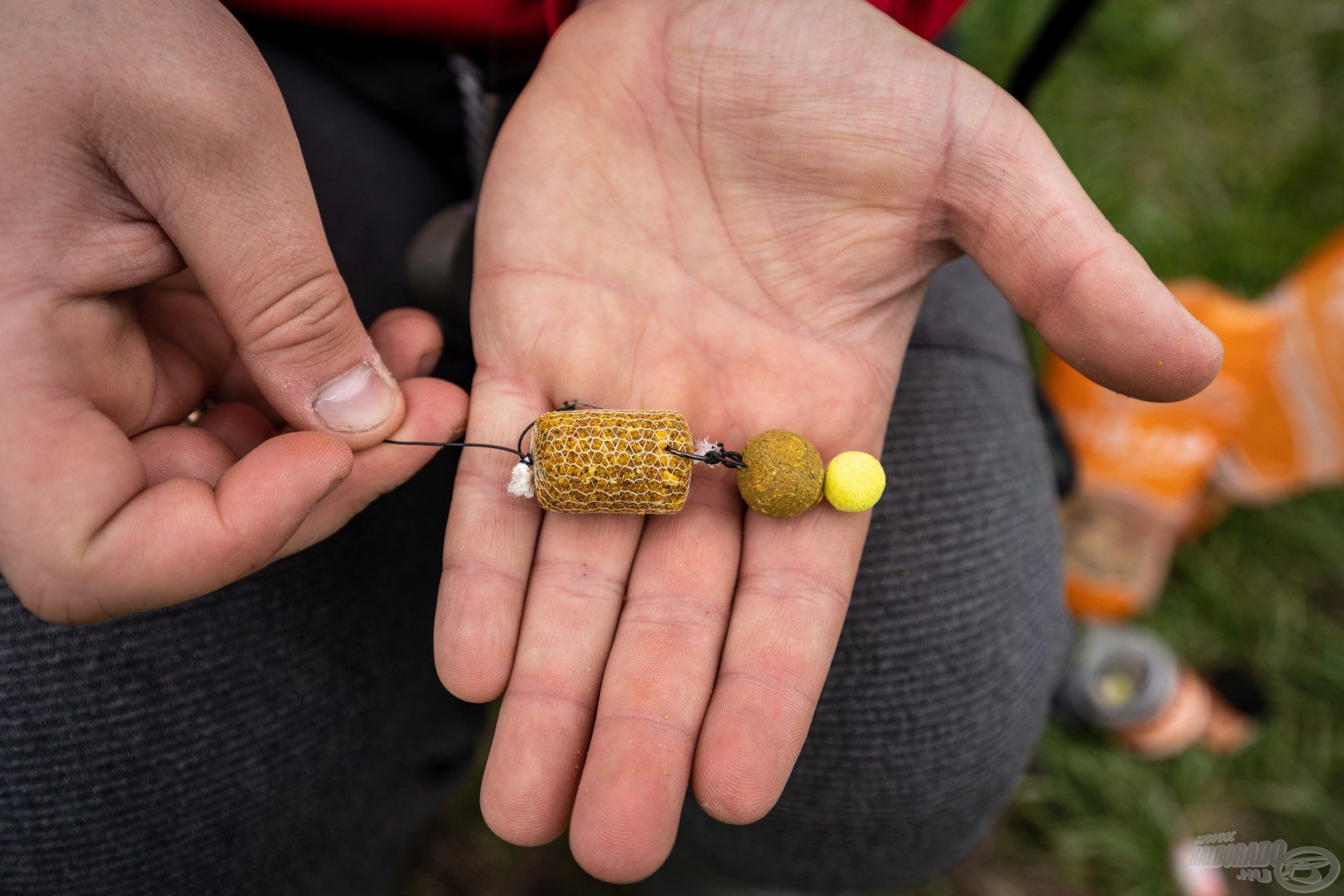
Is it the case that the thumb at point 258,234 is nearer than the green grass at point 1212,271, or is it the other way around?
the thumb at point 258,234

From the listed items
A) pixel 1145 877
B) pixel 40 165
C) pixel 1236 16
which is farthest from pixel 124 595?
pixel 1236 16

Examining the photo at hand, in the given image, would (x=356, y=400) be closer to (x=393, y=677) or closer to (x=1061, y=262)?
(x=393, y=677)

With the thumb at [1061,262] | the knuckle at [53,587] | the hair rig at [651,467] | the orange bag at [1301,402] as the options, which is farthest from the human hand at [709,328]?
the orange bag at [1301,402]

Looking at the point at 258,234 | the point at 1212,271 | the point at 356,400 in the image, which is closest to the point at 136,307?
the point at 258,234

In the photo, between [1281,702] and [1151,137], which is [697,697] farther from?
[1151,137]

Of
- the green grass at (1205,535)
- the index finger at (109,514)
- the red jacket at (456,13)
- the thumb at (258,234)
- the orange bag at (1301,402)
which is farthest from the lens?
the orange bag at (1301,402)

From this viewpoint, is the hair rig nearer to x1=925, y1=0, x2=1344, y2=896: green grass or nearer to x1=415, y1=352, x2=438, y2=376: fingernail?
x1=415, y1=352, x2=438, y2=376: fingernail

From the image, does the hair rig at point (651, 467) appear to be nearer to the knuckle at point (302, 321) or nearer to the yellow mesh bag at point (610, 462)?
the yellow mesh bag at point (610, 462)
